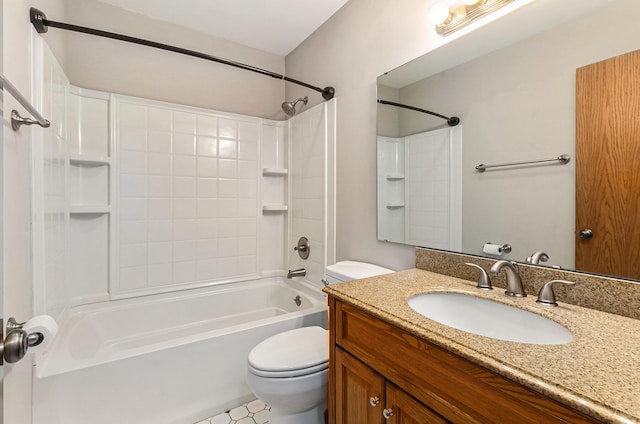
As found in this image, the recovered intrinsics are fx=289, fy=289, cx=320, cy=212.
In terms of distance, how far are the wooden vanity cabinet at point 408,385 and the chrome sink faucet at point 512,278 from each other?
1.42ft

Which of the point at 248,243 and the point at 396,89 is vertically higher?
the point at 396,89

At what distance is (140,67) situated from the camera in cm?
208

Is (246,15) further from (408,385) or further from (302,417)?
(302,417)

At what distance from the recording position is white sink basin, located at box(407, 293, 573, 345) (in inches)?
32.5

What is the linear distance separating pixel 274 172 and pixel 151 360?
5.26ft

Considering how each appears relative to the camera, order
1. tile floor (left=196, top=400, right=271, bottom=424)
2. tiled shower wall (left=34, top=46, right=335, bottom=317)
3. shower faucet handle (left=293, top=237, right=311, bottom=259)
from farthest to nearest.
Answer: shower faucet handle (left=293, top=237, right=311, bottom=259), tiled shower wall (left=34, top=46, right=335, bottom=317), tile floor (left=196, top=400, right=271, bottom=424)

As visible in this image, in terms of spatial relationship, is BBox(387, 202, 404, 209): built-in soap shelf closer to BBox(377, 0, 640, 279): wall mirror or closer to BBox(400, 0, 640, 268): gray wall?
BBox(377, 0, 640, 279): wall mirror

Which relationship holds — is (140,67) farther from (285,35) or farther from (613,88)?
(613,88)

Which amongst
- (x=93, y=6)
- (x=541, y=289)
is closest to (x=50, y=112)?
(x=93, y=6)

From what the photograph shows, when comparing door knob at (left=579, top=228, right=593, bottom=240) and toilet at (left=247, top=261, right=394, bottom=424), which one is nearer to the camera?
door knob at (left=579, top=228, right=593, bottom=240)

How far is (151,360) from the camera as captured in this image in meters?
1.41

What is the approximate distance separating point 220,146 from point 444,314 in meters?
2.03

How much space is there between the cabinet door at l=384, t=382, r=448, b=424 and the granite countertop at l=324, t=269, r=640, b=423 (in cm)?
19

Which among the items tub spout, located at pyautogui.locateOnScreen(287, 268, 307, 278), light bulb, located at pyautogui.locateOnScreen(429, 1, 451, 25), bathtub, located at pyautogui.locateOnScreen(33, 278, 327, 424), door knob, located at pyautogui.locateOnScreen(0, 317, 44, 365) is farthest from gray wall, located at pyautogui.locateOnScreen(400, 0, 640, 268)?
door knob, located at pyautogui.locateOnScreen(0, 317, 44, 365)
